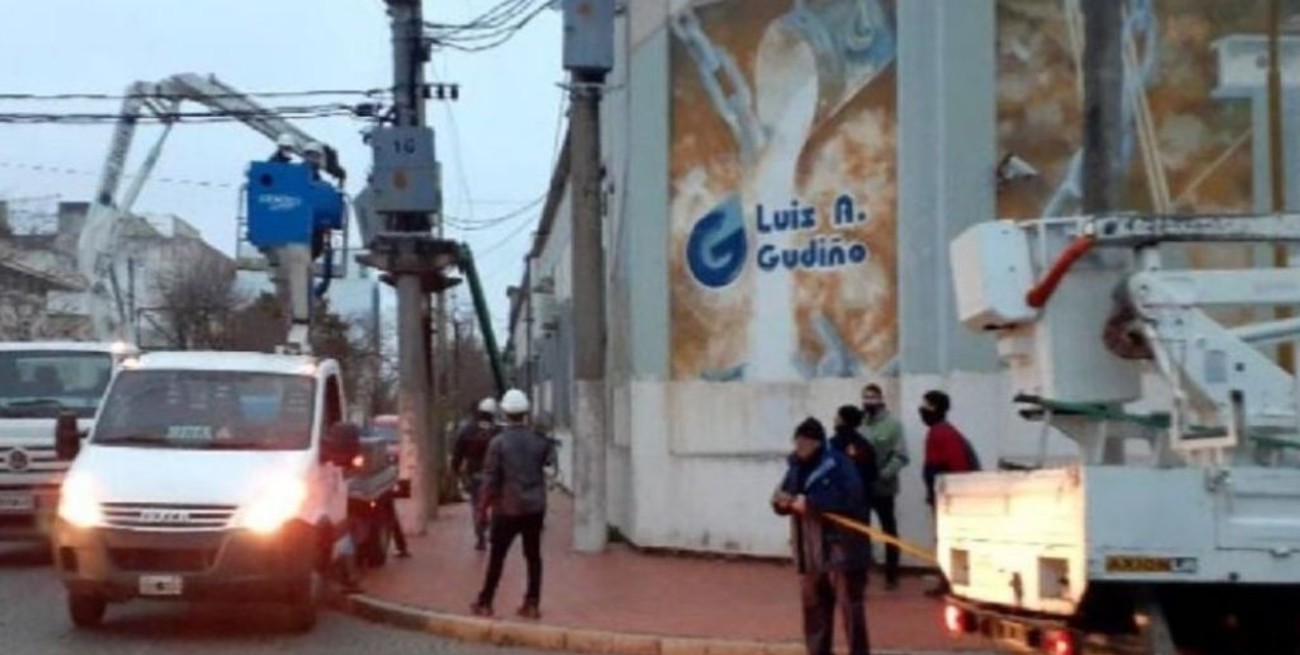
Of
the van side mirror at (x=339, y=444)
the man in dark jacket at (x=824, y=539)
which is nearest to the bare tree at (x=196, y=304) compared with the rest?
the van side mirror at (x=339, y=444)

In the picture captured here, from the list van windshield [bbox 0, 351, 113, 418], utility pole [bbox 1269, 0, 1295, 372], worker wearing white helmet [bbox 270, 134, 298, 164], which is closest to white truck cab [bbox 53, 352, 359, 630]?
van windshield [bbox 0, 351, 113, 418]

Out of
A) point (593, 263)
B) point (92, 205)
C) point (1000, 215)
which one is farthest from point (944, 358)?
point (92, 205)

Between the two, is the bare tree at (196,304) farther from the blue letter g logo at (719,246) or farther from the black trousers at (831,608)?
the black trousers at (831,608)

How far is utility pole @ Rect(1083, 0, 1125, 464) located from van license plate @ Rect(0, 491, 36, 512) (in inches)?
415

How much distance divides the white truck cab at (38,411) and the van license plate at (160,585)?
5573 mm

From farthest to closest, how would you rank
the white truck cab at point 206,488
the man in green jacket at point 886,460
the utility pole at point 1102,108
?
the utility pole at point 1102,108, the man in green jacket at point 886,460, the white truck cab at point 206,488

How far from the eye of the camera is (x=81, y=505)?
14820 millimetres

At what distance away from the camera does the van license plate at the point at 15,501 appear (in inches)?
808

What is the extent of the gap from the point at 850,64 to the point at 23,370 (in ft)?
30.1

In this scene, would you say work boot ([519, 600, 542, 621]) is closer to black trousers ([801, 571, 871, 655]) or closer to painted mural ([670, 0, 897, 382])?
black trousers ([801, 571, 871, 655])

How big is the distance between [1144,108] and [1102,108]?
61 cm

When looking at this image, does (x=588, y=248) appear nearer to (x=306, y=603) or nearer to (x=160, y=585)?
(x=306, y=603)

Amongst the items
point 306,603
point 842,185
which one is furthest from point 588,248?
point 306,603

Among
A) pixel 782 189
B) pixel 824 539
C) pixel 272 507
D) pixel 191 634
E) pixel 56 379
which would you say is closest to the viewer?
pixel 824 539
